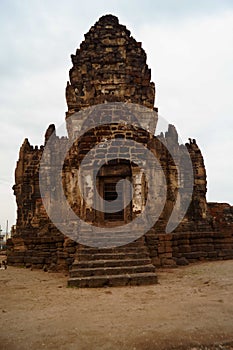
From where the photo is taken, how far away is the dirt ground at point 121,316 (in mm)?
3523

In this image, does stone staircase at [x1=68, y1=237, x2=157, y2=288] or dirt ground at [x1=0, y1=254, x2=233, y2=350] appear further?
stone staircase at [x1=68, y1=237, x2=157, y2=288]

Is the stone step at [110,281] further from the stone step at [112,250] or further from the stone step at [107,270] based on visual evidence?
the stone step at [112,250]

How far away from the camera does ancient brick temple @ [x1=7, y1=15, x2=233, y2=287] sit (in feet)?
28.1

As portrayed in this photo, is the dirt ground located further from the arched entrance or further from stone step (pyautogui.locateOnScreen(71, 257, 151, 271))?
the arched entrance

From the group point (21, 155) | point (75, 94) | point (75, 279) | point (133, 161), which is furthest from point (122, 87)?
point (75, 279)

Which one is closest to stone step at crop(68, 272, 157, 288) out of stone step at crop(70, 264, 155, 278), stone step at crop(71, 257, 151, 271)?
stone step at crop(70, 264, 155, 278)

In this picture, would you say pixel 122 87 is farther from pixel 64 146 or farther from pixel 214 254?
pixel 214 254

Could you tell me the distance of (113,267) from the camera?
7.84m

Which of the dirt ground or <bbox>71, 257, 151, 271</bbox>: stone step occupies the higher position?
<bbox>71, 257, 151, 271</bbox>: stone step

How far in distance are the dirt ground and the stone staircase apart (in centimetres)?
36

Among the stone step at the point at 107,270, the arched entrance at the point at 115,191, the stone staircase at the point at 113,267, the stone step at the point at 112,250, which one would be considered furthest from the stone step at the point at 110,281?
the arched entrance at the point at 115,191

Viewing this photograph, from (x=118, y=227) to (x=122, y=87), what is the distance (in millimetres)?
5761

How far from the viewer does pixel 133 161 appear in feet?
34.2

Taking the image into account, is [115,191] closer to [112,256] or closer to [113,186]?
[113,186]
